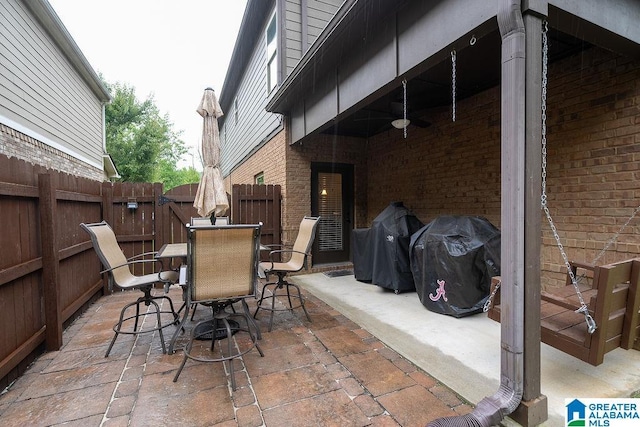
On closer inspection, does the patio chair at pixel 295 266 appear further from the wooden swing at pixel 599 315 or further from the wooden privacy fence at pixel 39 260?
the wooden swing at pixel 599 315

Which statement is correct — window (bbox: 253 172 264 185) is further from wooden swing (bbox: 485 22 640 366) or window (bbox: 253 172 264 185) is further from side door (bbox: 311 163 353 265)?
wooden swing (bbox: 485 22 640 366)

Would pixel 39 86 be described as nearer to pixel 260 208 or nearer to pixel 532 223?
pixel 260 208

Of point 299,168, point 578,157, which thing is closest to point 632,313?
point 578,157

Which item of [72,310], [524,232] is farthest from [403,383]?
[72,310]

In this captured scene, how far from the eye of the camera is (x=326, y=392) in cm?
206

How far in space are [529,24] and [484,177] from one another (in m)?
2.74

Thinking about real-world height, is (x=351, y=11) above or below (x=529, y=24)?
above

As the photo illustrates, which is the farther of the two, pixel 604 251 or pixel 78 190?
pixel 78 190

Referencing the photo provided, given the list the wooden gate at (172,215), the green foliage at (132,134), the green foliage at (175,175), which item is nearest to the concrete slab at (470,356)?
the wooden gate at (172,215)

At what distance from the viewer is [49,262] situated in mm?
2754

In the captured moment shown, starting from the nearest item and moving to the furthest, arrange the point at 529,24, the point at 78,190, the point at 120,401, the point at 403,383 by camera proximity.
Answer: the point at 529,24
the point at 120,401
the point at 403,383
the point at 78,190

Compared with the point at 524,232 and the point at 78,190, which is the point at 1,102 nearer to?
the point at 78,190

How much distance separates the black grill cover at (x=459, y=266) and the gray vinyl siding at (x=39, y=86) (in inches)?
289

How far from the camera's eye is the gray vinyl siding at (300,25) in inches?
229
